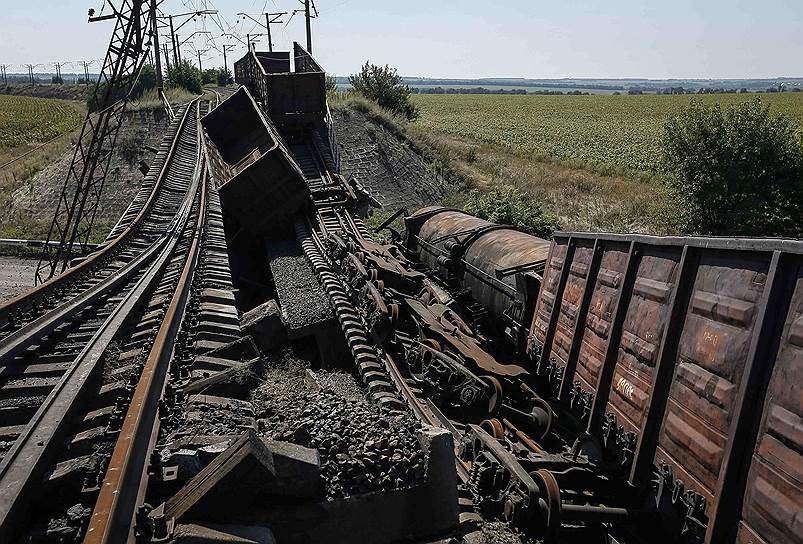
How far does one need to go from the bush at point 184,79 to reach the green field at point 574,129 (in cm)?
1748

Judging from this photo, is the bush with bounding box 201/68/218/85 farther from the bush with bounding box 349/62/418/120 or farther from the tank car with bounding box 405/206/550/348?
the tank car with bounding box 405/206/550/348

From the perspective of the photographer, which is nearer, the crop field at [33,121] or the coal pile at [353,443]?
the coal pile at [353,443]

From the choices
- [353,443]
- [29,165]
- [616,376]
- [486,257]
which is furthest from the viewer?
[29,165]

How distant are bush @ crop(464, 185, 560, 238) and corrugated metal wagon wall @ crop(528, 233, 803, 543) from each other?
13.4 metres

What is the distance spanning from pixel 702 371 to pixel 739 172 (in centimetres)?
2070

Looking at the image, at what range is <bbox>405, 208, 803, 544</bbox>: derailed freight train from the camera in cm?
425

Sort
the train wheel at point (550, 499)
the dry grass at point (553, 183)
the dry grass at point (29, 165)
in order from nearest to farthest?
the train wheel at point (550, 499)
the dry grass at point (553, 183)
the dry grass at point (29, 165)

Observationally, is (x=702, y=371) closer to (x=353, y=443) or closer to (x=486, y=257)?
(x=353, y=443)

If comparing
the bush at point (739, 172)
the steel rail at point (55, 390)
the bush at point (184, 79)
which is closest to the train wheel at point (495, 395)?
the steel rail at point (55, 390)

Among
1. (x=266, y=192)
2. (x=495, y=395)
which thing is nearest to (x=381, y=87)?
(x=266, y=192)

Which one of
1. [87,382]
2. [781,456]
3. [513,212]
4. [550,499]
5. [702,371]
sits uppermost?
[702,371]

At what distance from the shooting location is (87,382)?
228 inches

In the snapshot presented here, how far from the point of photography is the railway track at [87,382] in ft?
13.6

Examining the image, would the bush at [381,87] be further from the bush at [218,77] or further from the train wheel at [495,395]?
the train wheel at [495,395]
